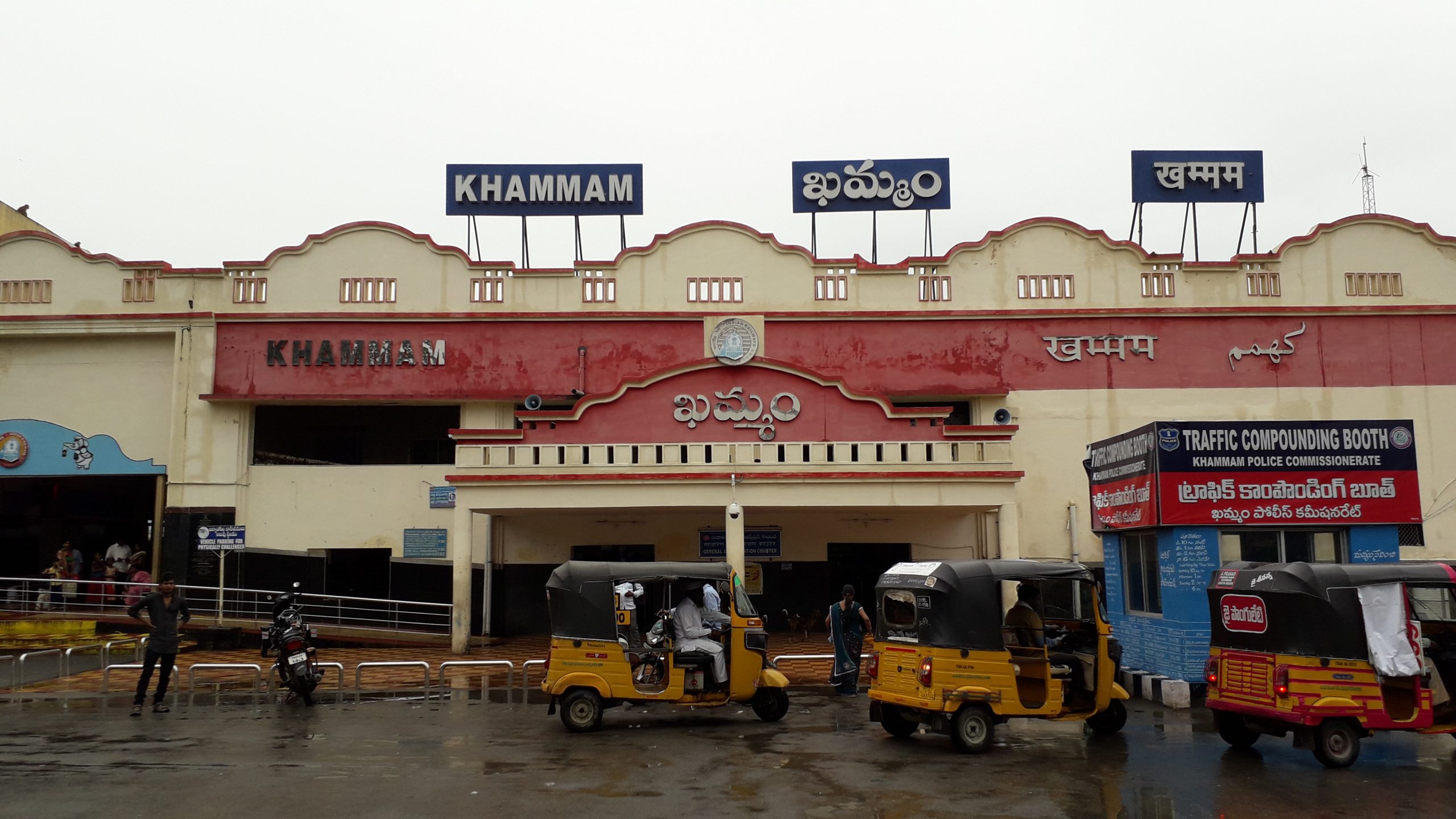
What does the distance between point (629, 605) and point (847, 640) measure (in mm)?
4076

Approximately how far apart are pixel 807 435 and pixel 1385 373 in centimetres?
1412

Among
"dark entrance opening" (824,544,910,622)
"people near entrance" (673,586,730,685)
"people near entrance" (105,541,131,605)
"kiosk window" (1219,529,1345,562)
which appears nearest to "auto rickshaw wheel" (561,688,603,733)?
"people near entrance" (673,586,730,685)

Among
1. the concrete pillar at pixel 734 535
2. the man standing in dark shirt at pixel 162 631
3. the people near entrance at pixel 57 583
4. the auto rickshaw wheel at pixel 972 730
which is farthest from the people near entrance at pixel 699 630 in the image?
the people near entrance at pixel 57 583

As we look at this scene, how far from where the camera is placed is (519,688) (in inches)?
655

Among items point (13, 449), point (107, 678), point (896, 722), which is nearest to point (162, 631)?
point (107, 678)

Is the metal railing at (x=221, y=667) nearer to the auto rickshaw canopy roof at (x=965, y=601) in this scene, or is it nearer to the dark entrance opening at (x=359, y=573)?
the dark entrance opening at (x=359, y=573)

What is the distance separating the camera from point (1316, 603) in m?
10.4

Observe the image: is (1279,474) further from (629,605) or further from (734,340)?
(734,340)

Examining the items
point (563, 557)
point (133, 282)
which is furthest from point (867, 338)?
point (133, 282)

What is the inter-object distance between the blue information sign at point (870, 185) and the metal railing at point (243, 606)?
1428 centimetres

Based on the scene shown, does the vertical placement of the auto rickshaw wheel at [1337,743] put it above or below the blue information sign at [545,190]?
below

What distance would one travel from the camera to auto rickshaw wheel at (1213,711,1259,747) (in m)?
11.0

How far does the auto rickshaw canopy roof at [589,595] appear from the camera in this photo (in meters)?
12.6

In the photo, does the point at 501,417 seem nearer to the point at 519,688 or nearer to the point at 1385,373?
the point at 519,688
